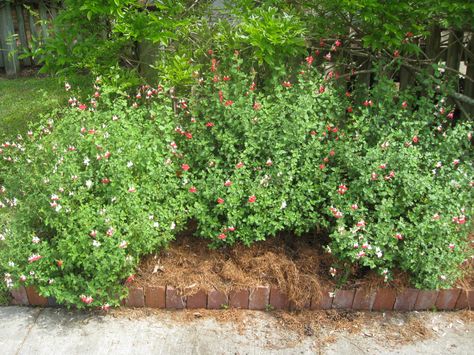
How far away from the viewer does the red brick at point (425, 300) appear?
306 centimetres

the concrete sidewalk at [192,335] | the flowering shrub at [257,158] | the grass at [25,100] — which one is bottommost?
the concrete sidewalk at [192,335]

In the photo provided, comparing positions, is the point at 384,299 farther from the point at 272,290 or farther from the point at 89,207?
the point at 89,207

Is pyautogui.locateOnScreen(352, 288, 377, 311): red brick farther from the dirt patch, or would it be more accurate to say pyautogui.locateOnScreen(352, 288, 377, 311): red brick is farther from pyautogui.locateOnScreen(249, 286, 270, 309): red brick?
pyautogui.locateOnScreen(249, 286, 270, 309): red brick

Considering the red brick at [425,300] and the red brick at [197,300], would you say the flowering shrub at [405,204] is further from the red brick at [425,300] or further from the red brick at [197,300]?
the red brick at [197,300]

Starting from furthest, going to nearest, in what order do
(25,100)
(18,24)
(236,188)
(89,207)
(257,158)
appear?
Answer: (18,24) → (25,100) → (257,158) → (236,188) → (89,207)

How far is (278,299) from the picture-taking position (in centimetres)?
305

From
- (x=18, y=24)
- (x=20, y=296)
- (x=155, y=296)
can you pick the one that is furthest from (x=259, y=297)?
(x=18, y=24)

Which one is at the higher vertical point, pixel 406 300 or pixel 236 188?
pixel 236 188

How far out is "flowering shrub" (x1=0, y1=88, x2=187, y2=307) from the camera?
2812mm

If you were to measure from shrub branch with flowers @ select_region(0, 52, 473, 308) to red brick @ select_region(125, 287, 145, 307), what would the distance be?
83mm

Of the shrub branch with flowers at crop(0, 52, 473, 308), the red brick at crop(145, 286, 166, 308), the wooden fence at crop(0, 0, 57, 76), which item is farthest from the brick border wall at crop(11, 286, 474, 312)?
the wooden fence at crop(0, 0, 57, 76)

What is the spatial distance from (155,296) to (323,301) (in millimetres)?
1006

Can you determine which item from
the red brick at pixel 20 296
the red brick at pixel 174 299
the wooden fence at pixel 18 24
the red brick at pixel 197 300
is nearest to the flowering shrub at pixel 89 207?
the red brick at pixel 20 296

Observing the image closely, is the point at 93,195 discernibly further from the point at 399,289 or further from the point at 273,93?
the point at 399,289
